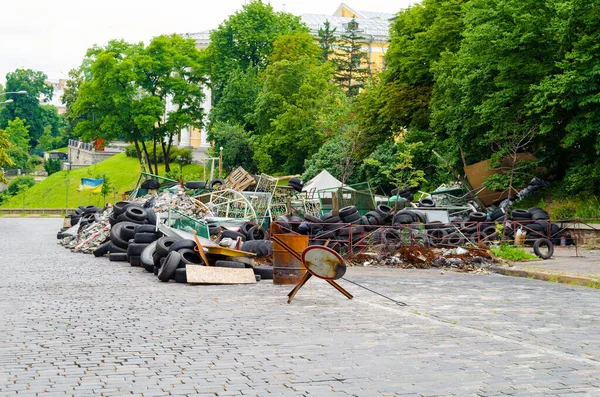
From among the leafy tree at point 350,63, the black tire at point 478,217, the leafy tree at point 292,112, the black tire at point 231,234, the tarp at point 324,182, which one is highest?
the leafy tree at point 350,63

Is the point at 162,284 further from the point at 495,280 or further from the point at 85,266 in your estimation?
the point at 495,280

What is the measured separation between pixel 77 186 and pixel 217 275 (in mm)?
80837

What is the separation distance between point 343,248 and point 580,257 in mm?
7011

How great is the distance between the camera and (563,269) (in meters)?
20.6

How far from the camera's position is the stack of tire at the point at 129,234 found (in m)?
21.8

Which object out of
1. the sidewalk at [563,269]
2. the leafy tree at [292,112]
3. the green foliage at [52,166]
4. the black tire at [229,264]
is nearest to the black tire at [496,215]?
the sidewalk at [563,269]

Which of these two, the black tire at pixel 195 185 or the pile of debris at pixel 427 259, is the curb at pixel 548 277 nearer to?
the pile of debris at pixel 427 259

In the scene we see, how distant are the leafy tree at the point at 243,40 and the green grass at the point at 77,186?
34.3 feet

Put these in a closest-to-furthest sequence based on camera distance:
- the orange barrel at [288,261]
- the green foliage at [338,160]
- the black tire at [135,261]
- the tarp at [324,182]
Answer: the orange barrel at [288,261], the black tire at [135,261], the tarp at [324,182], the green foliage at [338,160]

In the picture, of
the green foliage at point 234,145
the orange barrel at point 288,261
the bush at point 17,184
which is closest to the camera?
the orange barrel at point 288,261

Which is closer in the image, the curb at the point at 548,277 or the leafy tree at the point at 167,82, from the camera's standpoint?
the curb at the point at 548,277

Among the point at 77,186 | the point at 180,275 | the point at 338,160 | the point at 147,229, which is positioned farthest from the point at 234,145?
the point at 180,275

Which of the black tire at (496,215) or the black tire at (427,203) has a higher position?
the black tire at (427,203)

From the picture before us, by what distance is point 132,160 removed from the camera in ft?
333
